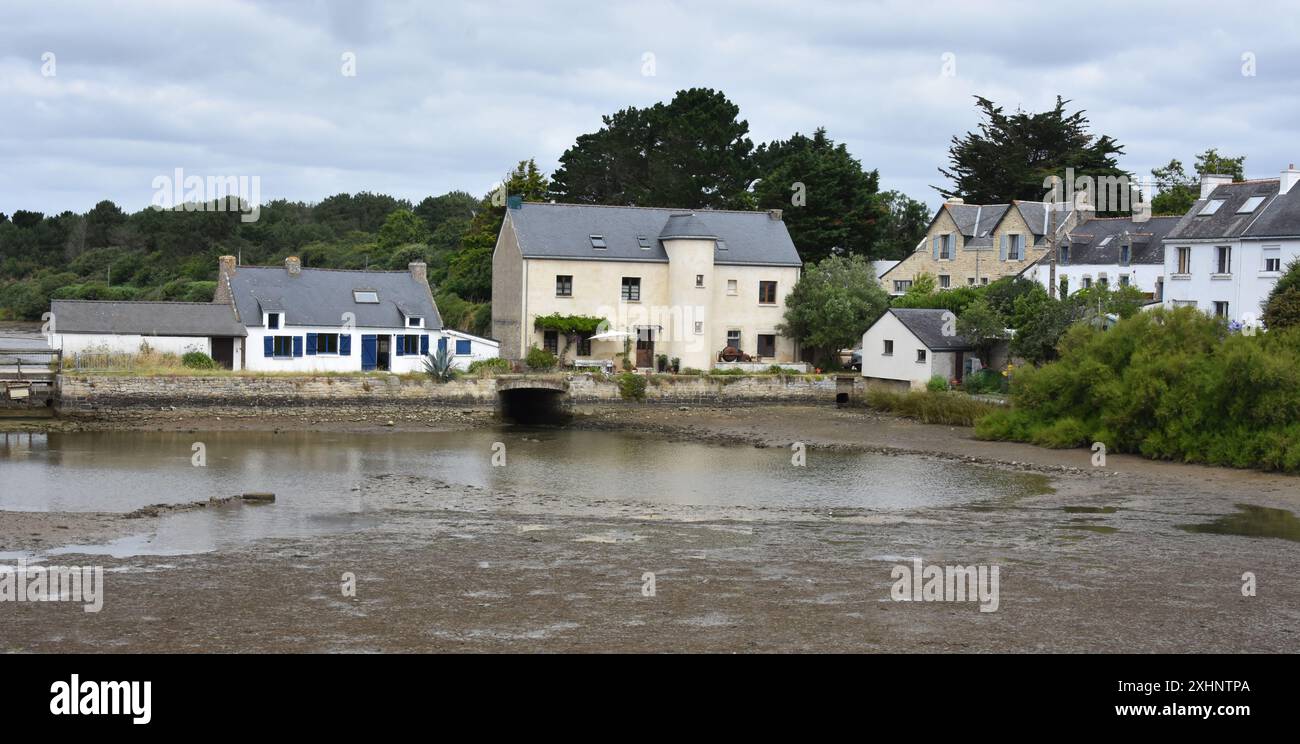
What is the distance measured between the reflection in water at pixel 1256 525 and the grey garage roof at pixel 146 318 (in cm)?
3245

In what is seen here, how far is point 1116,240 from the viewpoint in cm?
5081

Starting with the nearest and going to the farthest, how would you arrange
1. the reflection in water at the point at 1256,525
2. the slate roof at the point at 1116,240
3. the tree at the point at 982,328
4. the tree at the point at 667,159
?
the reflection in water at the point at 1256,525 < the tree at the point at 982,328 < the slate roof at the point at 1116,240 < the tree at the point at 667,159

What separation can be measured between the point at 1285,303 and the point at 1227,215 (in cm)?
864

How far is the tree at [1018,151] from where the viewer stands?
6494 centimetres

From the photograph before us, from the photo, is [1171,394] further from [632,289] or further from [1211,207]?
[632,289]

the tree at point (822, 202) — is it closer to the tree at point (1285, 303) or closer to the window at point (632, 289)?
the window at point (632, 289)

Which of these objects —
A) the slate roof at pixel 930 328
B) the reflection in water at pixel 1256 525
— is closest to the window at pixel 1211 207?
the slate roof at pixel 930 328

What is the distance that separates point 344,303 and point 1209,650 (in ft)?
123

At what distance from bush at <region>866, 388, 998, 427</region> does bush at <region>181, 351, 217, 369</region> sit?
23.7m

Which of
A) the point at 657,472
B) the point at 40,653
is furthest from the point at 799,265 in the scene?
the point at 40,653

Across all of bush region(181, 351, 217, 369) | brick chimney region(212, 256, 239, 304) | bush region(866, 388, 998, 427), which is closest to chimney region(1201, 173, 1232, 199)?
bush region(866, 388, 998, 427)

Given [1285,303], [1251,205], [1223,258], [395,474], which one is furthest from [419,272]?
[1251,205]

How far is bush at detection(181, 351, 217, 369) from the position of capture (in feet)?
140

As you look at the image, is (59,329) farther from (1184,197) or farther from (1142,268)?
(1184,197)
